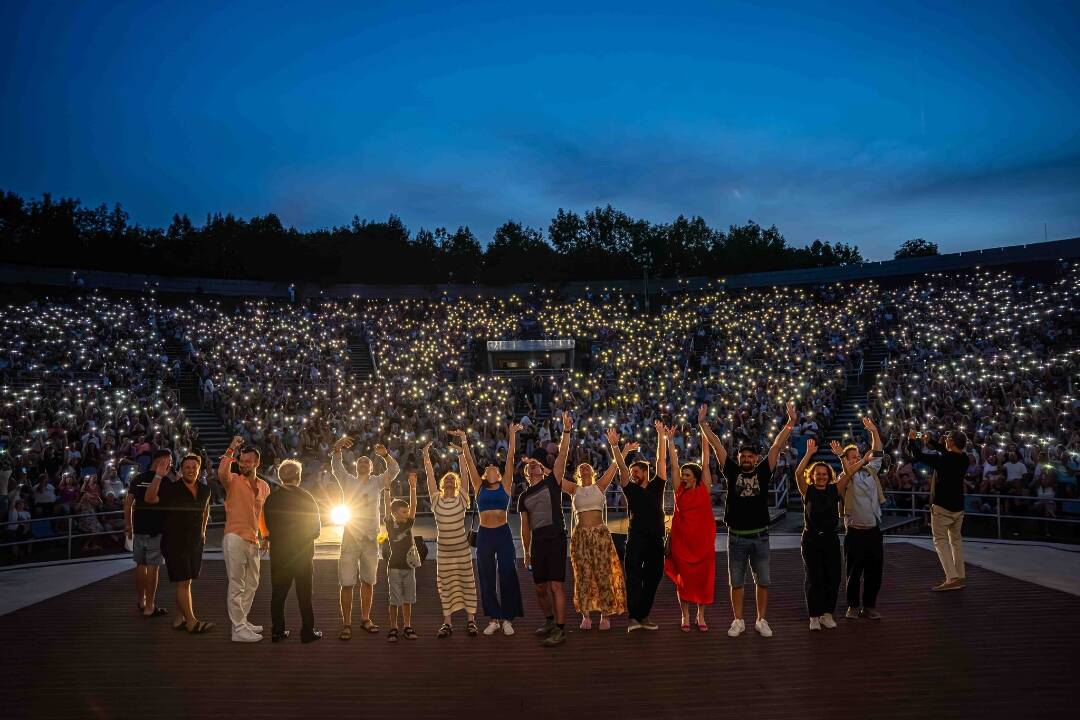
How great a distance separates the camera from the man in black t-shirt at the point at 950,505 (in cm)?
801

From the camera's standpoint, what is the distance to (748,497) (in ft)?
21.5

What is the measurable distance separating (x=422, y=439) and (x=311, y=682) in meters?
13.1

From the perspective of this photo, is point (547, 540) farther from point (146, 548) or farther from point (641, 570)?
point (146, 548)

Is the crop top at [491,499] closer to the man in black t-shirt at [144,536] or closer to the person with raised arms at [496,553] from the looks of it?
the person with raised arms at [496,553]

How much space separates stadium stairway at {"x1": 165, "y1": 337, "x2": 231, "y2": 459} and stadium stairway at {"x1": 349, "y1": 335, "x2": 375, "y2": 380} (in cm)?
606

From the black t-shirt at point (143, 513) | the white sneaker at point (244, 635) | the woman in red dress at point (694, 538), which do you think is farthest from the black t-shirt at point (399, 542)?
the black t-shirt at point (143, 513)

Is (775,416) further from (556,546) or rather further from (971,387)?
(556,546)

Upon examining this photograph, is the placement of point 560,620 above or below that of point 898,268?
below

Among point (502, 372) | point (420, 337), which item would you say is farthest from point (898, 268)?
point (420, 337)

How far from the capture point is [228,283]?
35281mm

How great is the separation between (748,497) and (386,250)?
5468 cm

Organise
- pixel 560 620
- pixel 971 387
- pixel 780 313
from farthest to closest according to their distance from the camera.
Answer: pixel 780 313, pixel 971 387, pixel 560 620

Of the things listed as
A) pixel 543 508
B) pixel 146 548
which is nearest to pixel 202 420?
pixel 146 548

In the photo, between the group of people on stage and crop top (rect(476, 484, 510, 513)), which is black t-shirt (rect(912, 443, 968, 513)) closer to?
the group of people on stage
